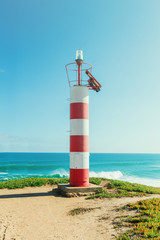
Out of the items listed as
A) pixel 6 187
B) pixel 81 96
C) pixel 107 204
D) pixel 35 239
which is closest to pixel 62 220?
pixel 35 239

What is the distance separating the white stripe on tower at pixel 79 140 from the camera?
40.8ft

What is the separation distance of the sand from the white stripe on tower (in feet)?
4.50

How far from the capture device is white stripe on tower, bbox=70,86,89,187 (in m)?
12.4

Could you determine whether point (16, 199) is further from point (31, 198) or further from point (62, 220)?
point (62, 220)

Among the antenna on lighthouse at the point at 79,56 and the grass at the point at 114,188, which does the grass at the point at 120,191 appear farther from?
the antenna on lighthouse at the point at 79,56

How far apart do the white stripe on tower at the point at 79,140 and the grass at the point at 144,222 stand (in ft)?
14.1

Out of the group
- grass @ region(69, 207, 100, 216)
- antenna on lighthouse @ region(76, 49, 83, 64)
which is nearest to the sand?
grass @ region(69, 207, 100, 216)

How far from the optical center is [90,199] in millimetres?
10953

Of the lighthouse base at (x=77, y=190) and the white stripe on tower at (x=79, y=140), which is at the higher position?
the white stripe on tower at (x=79, y=140)

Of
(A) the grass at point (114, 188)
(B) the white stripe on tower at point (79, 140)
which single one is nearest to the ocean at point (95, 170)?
(A) the grass at point (114, 188)

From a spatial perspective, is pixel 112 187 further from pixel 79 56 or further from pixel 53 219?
pixel 79 56

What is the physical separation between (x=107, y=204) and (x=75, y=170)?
331cm

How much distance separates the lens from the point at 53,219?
819 cm

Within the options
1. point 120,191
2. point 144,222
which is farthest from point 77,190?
point 144,222
